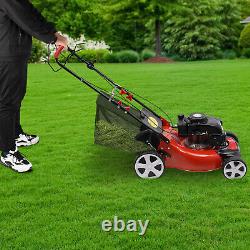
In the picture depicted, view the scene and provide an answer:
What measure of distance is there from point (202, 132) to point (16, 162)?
5.82ft

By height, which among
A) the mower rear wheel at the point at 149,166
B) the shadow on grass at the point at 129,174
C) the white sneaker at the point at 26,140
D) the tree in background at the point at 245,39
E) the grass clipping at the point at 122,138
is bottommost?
the tree in background at the point at 245,39

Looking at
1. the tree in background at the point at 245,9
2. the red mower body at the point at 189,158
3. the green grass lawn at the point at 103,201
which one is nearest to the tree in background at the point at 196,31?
the tree in background at the point at 245,9

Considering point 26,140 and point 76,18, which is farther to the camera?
point 76,18

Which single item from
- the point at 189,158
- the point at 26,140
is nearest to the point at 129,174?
the point at 189,158

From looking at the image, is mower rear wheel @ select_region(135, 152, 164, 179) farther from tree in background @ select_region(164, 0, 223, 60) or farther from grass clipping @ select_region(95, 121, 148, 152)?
tree in background @ select_region(164, 0, 223, 60)

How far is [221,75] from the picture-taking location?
43.1ft

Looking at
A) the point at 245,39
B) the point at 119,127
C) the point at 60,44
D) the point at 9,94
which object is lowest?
the point at 245,39

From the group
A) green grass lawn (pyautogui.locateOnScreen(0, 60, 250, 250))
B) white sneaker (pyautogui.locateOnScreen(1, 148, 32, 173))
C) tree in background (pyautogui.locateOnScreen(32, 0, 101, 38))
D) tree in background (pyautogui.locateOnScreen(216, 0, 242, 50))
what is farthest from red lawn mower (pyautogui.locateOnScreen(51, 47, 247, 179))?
tree in background (pyautogui.locateOnScreen(32, 0, 101, 38))

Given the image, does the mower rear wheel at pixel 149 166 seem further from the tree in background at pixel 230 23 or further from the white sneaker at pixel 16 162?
the tree in background at pixel 230 23

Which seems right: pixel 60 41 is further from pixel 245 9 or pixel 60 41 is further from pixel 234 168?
pixel 245 9

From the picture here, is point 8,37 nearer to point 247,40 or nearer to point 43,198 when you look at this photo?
point 43,198

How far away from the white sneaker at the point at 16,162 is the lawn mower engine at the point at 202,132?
1.49 meters

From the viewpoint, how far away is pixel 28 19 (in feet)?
13.8

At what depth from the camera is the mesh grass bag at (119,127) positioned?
460cm
